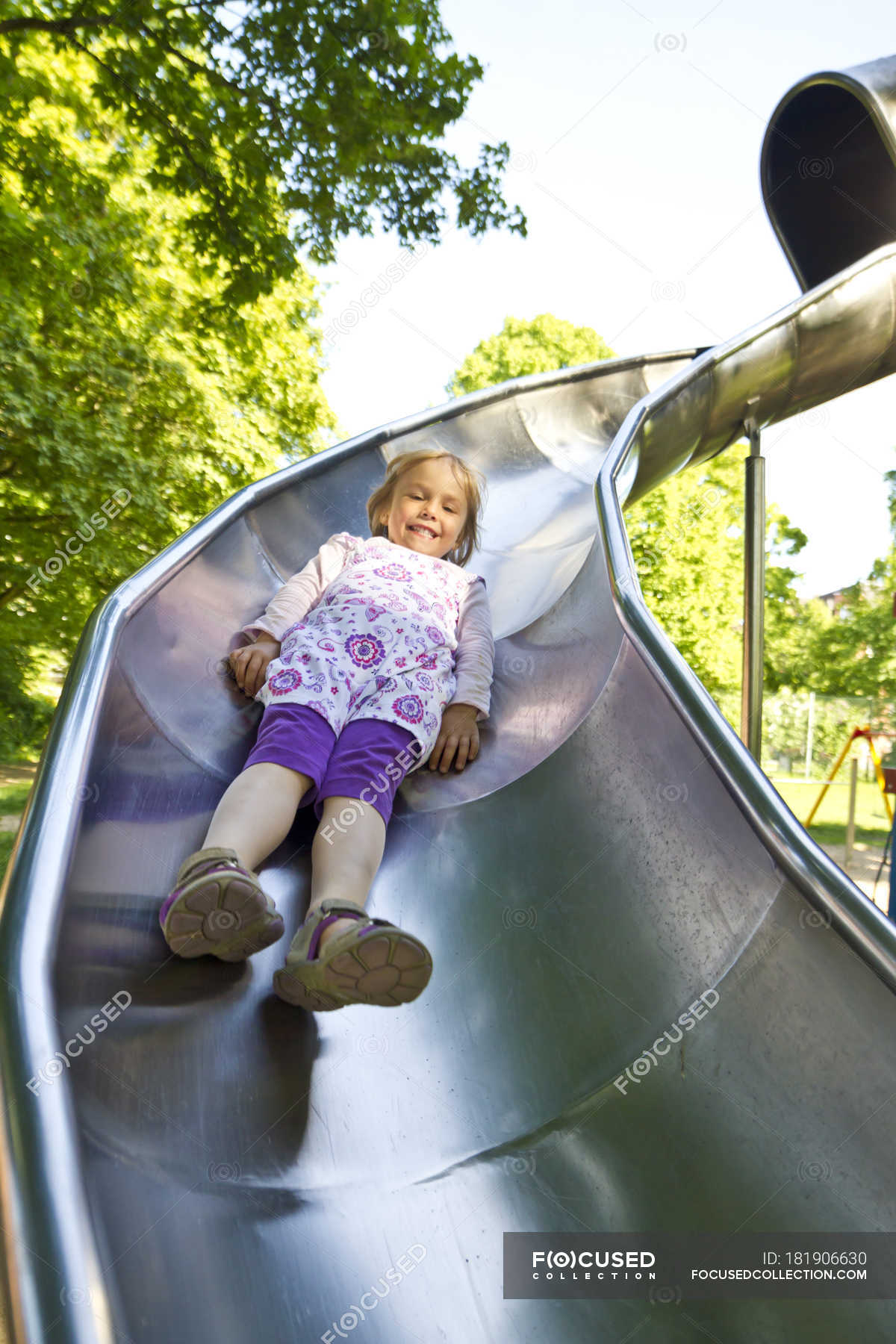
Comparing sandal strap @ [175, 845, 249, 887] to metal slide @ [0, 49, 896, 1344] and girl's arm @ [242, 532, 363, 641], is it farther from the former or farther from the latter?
girl's arm @ [242, 532, 363, 641]

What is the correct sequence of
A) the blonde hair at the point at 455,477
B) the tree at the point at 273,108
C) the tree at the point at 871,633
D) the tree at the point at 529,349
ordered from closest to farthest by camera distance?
the blonde hair at the point at 455,477, the tree at the point at 273,108, the tree at the point at 871,633, the tree at the point at 529,349

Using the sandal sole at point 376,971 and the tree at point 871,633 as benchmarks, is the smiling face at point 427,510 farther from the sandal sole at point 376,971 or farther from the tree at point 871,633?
the tree at point 871,633

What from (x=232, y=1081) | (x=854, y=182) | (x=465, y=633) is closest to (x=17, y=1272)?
(x=232, y=1081)

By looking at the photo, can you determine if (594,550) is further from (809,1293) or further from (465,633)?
(809,1293)

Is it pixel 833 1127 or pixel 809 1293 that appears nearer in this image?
pixel 809 1293

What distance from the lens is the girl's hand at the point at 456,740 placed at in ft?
7.60

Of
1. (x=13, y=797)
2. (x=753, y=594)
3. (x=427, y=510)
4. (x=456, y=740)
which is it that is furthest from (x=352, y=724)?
(x=13, y=797)

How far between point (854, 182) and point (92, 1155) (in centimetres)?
772

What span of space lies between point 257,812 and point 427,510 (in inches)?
64.5

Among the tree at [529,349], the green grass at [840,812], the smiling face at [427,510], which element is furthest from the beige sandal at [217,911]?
the tree at [529,349]

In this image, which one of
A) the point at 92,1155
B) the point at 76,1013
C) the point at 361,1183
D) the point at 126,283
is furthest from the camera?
the point at 126,283

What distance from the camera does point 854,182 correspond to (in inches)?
261

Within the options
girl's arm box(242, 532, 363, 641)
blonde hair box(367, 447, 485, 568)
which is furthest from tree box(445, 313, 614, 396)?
girl's arm box(242, 532, 363, 641)

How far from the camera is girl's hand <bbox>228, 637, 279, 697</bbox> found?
2367mm
